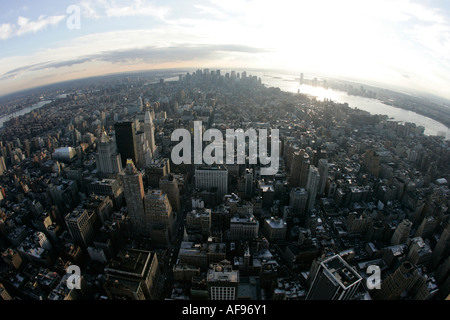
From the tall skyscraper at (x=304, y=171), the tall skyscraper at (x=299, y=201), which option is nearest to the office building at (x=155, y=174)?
the tall skyscraper at (x=299, y=201)

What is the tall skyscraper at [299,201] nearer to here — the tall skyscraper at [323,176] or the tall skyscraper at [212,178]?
the tall skyscraper at [323,176]

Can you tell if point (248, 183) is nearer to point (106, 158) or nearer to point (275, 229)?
point (275, 229)

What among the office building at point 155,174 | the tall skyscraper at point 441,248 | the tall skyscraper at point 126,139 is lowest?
the tall skyscraper at point 441,248

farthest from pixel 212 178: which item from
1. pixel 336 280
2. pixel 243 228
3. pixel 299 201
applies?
A: pixel 336 280

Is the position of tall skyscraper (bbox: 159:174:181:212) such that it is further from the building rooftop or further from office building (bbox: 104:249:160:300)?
the building rooftop

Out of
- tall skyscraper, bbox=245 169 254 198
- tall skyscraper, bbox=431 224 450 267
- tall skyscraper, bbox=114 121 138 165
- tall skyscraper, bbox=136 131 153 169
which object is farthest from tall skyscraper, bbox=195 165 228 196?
tall skyscraper, bbox=431 224 450 267

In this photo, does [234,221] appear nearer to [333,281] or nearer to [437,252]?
[333,281]
